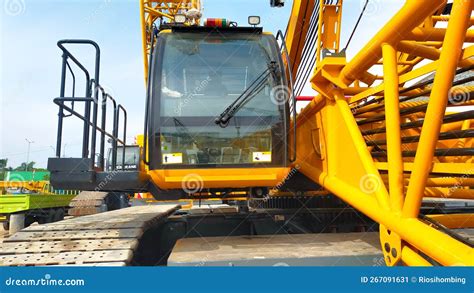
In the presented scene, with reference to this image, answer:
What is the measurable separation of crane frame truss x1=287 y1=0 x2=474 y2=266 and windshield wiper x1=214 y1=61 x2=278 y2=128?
466 millimetres

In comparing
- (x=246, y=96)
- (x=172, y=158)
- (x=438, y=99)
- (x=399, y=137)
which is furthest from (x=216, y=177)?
(x=438, y=99)

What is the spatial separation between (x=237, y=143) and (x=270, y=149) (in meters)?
0.30

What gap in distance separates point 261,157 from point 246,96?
56 cm

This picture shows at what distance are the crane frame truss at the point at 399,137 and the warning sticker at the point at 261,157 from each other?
51 cm

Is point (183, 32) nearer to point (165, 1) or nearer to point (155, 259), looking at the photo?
point (155, 259)

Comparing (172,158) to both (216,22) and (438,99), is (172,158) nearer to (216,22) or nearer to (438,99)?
(216,22)

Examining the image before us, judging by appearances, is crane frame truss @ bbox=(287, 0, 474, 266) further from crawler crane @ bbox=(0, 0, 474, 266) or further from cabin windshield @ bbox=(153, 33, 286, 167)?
cabin windshield @ bbox=(153, 33, 286, 167)

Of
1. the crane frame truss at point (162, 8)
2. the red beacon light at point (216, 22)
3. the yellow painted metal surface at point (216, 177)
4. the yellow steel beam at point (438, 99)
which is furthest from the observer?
the crane frame truss at point (162, 8)

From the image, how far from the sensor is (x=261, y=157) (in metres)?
3.27

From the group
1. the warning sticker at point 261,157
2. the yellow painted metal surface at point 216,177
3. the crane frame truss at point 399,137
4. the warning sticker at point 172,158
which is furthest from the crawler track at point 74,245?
the crane frame truss at point 399,137

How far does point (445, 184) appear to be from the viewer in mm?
3207

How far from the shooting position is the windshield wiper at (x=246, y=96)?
3207 millimetres

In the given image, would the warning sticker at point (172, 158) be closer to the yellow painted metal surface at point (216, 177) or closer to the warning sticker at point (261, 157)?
the yellow painted metal surface at point (216, 177)

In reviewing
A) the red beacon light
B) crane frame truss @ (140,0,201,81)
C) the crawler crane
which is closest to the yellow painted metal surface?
the crawler crane
